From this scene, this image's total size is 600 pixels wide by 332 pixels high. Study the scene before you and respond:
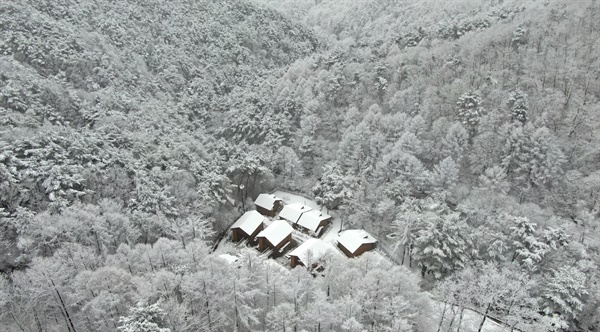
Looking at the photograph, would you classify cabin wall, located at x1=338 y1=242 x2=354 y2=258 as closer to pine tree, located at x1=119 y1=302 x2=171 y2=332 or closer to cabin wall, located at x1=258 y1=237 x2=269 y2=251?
cabin wall, located at x1=258 y1=237 x2=269 y2=251

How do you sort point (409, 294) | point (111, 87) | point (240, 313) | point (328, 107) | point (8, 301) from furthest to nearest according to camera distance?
point (328, 107)
point (111, 87)
point (409, 294)
point (240, 313)
point (8, 301)

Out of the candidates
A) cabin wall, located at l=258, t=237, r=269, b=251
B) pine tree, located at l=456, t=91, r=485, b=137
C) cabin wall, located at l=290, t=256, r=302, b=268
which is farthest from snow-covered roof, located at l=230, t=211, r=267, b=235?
pine tree, located at l=456, t=91, r=485, b=137

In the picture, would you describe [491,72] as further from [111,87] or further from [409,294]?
[111,87]

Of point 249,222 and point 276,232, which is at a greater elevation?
point 276,232

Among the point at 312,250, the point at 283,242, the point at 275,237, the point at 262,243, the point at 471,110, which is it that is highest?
the point at 471,110

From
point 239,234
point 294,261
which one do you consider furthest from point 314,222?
point 239,234

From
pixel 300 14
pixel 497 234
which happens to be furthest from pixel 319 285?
pixel 300 14

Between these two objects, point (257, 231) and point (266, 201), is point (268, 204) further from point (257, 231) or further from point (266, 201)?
point (257, 231)
